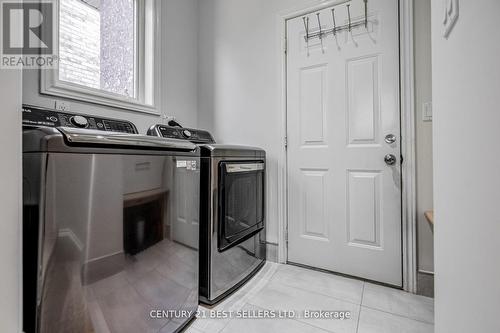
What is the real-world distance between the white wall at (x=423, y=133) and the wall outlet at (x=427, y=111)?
17 mm

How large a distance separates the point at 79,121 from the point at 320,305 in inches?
70.8

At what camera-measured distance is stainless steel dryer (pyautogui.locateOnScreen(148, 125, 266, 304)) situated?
1451mm

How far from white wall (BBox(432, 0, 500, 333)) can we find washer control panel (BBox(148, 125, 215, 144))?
169cm

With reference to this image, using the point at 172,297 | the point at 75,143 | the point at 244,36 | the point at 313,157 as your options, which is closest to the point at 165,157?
the point at 75,143

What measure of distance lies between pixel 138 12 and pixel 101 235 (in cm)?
205

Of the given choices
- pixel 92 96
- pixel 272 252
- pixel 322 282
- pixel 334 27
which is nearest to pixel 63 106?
pixel 92 96

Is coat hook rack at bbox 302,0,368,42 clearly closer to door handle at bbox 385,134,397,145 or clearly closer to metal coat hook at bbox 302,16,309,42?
metal coat hook at bbox 302,16,309,42

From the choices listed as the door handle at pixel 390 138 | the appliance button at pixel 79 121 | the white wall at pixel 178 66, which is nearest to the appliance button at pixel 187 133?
the white wall at pixel 178 66

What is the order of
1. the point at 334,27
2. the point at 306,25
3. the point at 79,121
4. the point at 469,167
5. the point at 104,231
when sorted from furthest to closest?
the point at 306,25 < the point at 334,27 < the point at 79,121 < the point at 104,231 < the point at 469,167

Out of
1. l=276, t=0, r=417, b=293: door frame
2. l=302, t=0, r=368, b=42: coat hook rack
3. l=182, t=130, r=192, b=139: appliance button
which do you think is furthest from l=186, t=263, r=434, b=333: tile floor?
l=302, t=0, r=368, b=42: coat hook rack

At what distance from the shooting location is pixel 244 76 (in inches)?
89.0

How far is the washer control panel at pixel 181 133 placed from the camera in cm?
183

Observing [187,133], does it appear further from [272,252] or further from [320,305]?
[320,305]

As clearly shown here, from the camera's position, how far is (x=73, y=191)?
77cm
